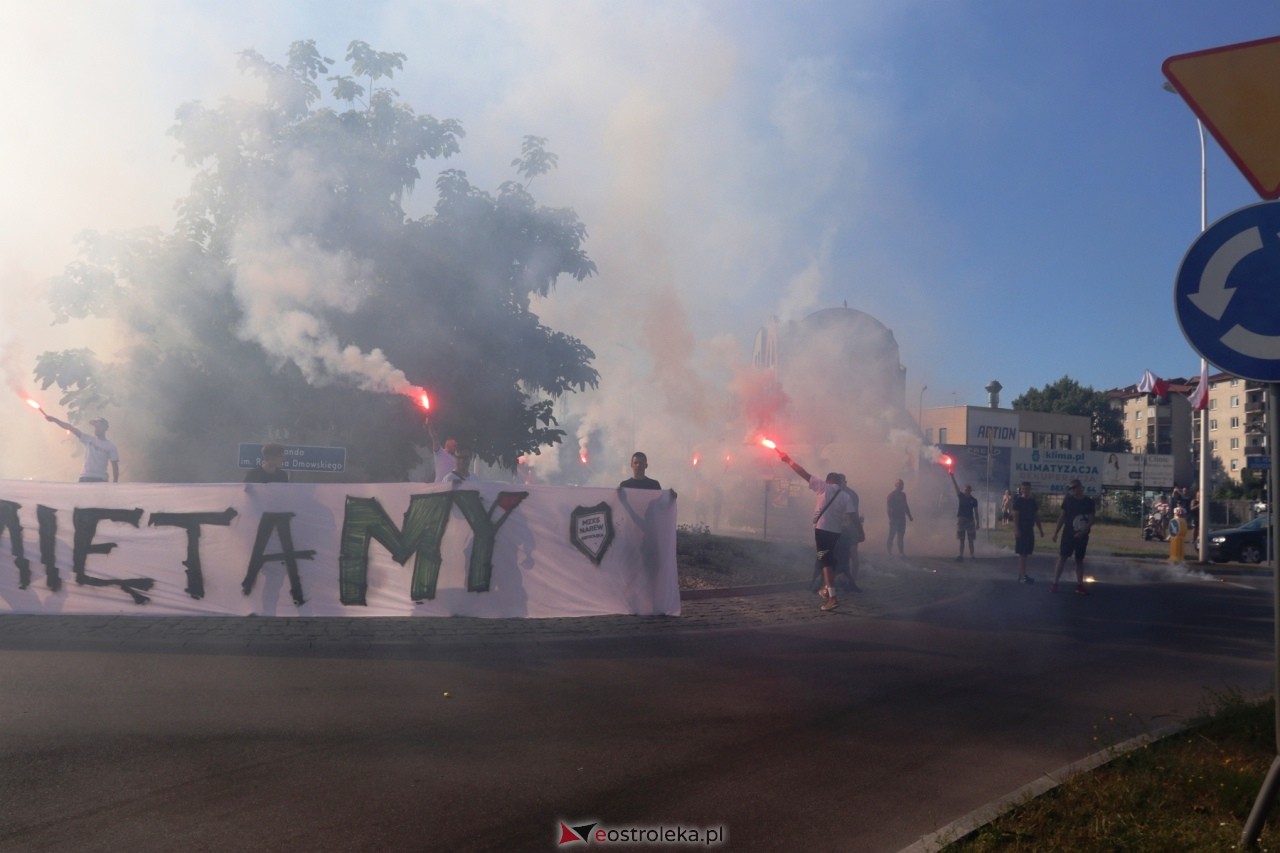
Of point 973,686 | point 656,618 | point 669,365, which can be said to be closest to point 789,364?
point 669,365

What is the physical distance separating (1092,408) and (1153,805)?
8996 cm

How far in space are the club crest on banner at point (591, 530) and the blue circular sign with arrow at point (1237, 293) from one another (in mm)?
6991

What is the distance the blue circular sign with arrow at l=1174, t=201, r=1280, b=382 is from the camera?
375cm

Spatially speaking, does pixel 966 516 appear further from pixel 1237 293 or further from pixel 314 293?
pixel 1237 293

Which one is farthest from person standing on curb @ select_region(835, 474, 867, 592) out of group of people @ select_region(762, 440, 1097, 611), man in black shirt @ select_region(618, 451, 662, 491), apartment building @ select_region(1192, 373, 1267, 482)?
apartment building @ select_region(1192, 373, 1267, 482)

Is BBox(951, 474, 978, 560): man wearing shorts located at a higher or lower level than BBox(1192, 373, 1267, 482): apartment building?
lower

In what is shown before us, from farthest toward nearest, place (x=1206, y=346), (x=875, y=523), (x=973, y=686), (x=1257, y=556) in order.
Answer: (x=875, y=523) → (x=1257, y=556) → (x=973, y=686) → (x=1206, y=346)

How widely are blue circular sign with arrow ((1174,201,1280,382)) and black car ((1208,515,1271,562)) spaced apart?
23073mm

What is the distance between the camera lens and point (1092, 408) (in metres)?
86.1

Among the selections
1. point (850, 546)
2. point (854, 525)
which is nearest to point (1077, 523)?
point (854, 525)

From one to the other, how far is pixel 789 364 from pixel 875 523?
929 centimetres

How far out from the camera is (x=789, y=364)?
3616cm

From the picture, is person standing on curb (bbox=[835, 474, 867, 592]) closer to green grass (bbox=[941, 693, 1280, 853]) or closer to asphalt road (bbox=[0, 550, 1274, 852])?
asphalt road (bbox=[0, 550, 1274, 852])

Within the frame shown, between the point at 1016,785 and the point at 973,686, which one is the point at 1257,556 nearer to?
the point at 973,686
